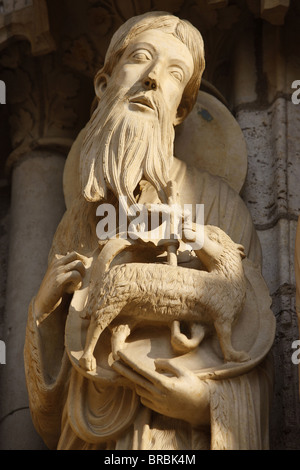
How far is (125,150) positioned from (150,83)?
260 millimetres

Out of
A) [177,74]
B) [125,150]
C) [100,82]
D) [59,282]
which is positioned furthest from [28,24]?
[59,282]

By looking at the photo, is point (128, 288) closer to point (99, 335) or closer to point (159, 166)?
point (99, 335)

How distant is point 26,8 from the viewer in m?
5.71

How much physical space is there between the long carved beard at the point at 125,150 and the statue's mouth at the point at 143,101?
0.02m

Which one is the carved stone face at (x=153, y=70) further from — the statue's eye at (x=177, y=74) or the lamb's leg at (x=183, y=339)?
the lamb's leg at (x=183, y=339)

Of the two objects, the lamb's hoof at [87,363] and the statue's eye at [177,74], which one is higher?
the statue's eye at [177,74]

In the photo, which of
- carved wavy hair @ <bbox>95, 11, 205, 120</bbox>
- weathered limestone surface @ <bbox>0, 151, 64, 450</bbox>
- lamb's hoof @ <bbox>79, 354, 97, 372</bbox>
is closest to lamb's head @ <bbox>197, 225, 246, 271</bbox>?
lamb's hoof @ <bbox>79, 354, 97, 372</bbox>

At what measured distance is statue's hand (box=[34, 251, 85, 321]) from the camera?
15.2ft

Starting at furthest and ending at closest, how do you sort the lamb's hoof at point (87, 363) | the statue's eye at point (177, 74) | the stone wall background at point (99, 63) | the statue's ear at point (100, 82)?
the stone wall background at point (99, 63) → the statue's ear at point (100, 82) → the statue's eye at point (177, 74) → the lamb's hoof at point (87, 363)

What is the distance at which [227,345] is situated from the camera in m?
4.47

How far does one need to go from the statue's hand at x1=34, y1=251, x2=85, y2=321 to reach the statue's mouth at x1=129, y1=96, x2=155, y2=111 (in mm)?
593

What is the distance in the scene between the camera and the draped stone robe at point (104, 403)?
170 inches

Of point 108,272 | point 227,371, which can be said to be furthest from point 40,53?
point 227,371

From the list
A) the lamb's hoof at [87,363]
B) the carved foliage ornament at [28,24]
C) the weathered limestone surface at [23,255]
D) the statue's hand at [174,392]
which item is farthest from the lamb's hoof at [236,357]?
the carved foliage ornament at [28,24]
